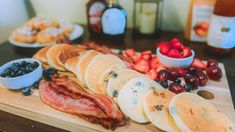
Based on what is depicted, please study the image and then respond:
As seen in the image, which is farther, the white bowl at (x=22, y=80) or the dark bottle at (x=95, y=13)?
the dark bottle at (x=95, y=13)

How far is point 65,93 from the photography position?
764 mm

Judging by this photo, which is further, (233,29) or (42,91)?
(233,29)

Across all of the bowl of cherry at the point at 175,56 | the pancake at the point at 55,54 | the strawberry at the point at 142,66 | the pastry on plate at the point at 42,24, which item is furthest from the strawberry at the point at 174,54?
the pastry on plate at the point at 42,24

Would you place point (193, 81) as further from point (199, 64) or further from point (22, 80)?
point (22, 80)

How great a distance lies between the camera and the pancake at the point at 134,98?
651mm

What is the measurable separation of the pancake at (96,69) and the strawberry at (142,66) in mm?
98

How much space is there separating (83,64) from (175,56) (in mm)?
367

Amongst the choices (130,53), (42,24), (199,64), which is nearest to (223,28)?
(199,64)

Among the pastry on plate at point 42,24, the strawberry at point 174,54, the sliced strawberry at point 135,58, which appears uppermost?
the pastry on plate at point 42,24

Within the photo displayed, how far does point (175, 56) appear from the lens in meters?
0.87

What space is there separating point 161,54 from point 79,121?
43 cm

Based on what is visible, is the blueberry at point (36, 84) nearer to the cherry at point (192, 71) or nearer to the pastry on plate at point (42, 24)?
the pastry on plate at point (42, 24)

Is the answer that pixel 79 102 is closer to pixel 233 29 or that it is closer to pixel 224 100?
pixel 224 100

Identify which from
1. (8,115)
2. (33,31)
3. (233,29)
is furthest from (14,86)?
(233,29)
